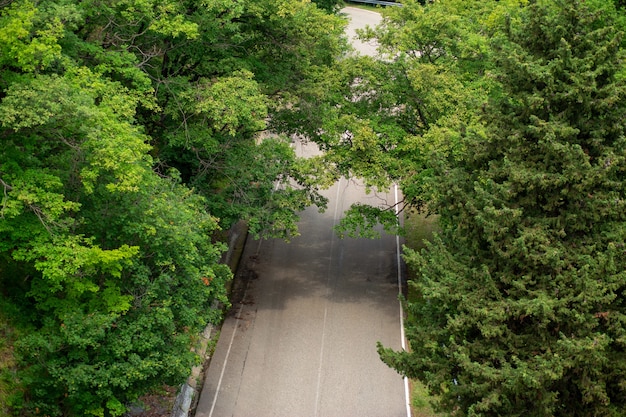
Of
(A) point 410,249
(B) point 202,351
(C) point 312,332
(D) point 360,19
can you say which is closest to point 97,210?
(A) point 410,249

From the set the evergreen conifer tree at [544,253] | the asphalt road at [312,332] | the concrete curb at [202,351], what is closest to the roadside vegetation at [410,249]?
the evergreen conifer tree at [544,253]

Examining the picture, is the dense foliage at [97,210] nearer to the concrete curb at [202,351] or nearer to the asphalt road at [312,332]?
the concrete curb at [202,351]

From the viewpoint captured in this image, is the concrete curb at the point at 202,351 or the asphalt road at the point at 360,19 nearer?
the concrete curb at the point at 202,351

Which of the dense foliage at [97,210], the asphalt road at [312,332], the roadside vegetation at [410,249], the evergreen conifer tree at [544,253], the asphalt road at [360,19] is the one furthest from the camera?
the asphalt road at [360,19]

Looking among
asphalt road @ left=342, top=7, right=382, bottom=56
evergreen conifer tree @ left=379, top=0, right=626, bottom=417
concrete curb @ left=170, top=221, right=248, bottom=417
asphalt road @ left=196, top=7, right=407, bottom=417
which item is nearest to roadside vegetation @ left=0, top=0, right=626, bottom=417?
evergreen conifer tree @ left=379, top=0, right=626, bottom=417

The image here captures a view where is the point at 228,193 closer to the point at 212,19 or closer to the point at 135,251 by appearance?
the point at 212,19

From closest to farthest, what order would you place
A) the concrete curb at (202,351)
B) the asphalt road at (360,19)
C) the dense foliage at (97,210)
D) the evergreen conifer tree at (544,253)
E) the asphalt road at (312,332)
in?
1. the evergreen conifer tree at (544,253)
2. the dense foliage at (97,210)
3. the concrete curb at (202,351)
4. the asphalt road at (312,332)
5. the asphalt road at (360,19)

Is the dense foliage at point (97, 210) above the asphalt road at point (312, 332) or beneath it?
above

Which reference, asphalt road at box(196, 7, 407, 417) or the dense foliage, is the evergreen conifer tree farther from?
asphalt road at box(196, 7, 407, 417)
